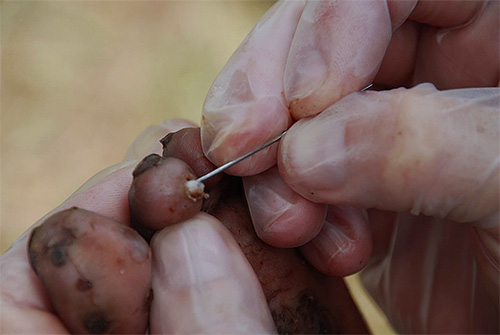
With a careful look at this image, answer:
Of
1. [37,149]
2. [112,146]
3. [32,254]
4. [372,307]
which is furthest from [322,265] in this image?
[37,149]

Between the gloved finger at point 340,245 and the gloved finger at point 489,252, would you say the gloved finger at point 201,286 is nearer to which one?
the gloved finger at point 340,245

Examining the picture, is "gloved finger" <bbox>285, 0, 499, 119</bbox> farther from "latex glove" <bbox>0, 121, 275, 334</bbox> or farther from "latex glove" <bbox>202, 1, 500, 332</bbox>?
"latex glove" <bbox>0, 121, 275, 334</bbox>

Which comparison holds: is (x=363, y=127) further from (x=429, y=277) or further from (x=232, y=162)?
(x=429, y=277)

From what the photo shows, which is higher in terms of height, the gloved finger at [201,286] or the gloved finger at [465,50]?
the gloved finger at [201,286]

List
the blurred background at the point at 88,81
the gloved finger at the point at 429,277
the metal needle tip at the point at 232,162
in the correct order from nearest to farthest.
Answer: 1. the metal needle tip at the point at 232,162
2. the gloved finger at the point at 429,277
3. the blurred background at the point at 88,81

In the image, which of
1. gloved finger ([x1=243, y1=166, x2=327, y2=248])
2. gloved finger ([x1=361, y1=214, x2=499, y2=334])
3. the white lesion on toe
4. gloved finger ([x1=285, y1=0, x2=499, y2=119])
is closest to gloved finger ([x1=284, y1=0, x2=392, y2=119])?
gloved finger ([x1=285, y1=0, x2=499, y2=119])

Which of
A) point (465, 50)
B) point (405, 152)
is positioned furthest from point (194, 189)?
point (465, 50)

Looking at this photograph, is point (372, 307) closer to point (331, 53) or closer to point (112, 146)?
point (112, 146)

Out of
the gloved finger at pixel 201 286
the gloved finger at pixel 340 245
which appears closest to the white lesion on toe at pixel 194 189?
the gloved finger at pixel 201 286
